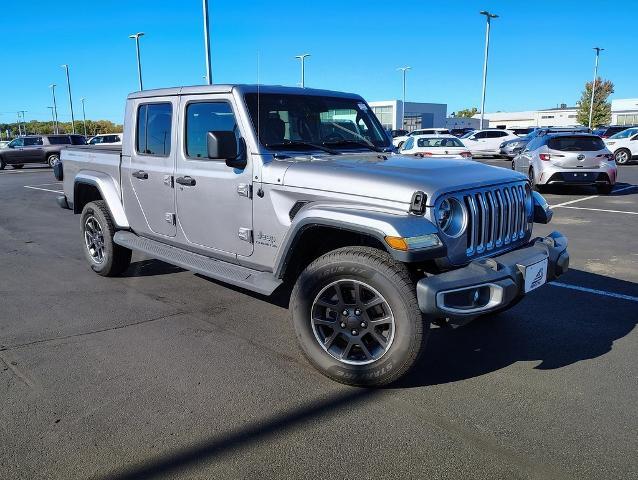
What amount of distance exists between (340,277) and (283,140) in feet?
4.62

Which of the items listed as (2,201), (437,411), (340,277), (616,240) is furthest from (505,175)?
(2,201)

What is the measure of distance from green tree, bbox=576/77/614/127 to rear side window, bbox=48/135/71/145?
61.8 meters

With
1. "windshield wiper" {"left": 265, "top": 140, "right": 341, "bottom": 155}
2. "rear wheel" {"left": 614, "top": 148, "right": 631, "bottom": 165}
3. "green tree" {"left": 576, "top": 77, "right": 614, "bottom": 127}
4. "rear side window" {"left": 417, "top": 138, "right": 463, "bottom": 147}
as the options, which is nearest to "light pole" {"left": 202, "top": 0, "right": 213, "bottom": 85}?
"rear side window" {"left": 417, "top": 138, "right": 463, "bottom": 147}

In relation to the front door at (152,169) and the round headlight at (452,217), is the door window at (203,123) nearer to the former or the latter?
the front door at (152,169)

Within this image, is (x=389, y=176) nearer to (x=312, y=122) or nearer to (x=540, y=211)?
(x=312, y=122)

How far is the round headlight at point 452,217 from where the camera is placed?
3.31 meters

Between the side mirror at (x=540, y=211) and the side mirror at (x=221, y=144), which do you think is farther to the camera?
the side mirror at (x=540, y=211)

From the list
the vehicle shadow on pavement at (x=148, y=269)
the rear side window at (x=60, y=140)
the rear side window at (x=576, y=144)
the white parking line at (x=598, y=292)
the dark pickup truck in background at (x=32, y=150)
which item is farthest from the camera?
the rear side window at (x=60, y=140)

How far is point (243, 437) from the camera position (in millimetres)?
2865

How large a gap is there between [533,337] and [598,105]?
253ft

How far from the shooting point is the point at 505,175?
3938 millimetres

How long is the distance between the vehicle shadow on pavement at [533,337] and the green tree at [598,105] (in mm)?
70694

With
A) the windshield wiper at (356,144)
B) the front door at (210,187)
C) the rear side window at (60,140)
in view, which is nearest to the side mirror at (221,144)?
the front door at (210,187)

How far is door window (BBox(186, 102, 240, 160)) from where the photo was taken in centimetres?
432
